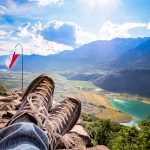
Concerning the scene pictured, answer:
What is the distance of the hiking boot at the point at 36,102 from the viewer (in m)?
2.91

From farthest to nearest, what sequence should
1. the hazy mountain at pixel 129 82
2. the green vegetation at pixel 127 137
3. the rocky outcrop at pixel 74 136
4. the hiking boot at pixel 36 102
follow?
1. the hazy mountain at pixel 129 82
2. the green vegetation at pixel 127 137
3. the rocky outcrop at pixel 74 136
4. the hiking boot at pixel 36 102

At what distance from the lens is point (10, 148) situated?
2154 millimetres

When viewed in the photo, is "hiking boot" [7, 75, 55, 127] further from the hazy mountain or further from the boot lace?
the hazy mountain

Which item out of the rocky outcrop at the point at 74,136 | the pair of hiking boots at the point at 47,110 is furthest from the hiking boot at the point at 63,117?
the rocky outcrop at the point at 74,136

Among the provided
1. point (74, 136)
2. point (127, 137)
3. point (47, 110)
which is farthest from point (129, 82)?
point (47, 110)

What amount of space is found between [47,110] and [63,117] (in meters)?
0.26

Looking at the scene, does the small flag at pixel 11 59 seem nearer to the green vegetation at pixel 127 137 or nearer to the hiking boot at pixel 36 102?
the hiking boot at pixel 36 102

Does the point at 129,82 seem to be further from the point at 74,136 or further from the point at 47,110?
the point at 47,110

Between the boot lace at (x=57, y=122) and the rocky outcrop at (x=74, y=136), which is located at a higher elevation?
the boot lace at (x=57, y=122)

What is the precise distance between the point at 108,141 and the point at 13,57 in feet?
77.7

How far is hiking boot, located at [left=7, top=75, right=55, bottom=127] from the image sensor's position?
291 cm

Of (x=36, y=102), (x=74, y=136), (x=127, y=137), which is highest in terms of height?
(x=36, y=102)

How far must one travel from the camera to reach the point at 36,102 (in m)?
3.62

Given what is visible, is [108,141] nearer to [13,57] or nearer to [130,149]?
[130,149]
